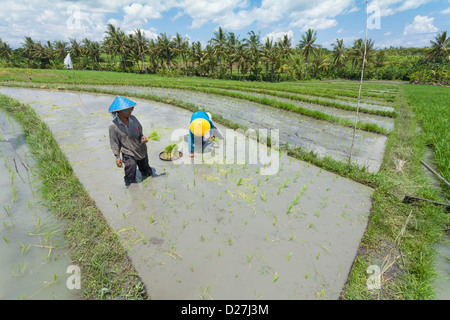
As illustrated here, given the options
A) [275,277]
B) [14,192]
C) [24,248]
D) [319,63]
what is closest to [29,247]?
[24,248]

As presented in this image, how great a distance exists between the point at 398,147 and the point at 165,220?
17.2 ft

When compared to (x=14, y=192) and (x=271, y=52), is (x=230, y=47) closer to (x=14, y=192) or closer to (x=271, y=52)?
(x=271, y=52)

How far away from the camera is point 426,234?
232cm

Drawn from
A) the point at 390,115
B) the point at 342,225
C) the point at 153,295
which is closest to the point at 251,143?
the point at 342,225

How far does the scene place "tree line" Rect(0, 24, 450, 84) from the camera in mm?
27156

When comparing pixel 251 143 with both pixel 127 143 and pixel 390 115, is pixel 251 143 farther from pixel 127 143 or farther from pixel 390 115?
pixel 390 115

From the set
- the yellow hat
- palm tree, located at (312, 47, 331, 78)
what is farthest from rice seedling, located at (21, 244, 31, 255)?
palm tree, located at (312, 47, 331, 78)

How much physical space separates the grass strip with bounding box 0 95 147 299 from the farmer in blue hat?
2.25ft

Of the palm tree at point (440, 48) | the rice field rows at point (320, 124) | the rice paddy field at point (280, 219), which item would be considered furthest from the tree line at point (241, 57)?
the rice paddy field at point (280, 219)

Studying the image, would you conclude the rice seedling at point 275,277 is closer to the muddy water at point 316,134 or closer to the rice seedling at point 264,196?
the rice seedling at point 264,196

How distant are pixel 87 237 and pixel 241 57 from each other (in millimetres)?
28516

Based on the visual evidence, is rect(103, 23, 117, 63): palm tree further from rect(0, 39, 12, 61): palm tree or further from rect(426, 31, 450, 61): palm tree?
rect(426, 31, 450, 61): palm tree

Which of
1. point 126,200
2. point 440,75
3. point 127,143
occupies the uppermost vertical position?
point 440,75

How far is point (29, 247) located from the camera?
211 centimetres
